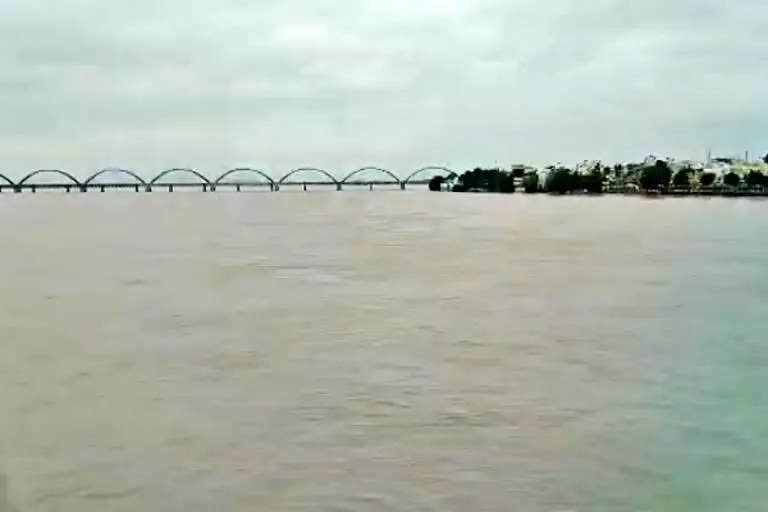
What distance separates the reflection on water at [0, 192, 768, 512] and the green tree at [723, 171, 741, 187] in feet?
167

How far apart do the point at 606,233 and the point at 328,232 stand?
7.74 m

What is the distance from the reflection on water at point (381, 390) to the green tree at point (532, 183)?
191 ft

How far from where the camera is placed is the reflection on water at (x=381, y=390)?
486 centimetres

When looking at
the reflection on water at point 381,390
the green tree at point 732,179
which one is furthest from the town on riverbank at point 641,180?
the reflection on water at point 381,390

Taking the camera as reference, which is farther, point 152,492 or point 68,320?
point 68,320

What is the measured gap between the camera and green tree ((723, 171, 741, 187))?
6406cm

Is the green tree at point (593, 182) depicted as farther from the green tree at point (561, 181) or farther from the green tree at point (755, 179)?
the green tree at point (755, 179)

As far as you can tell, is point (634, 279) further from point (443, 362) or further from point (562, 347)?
point (443, 362)

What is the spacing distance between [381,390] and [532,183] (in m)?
68.1

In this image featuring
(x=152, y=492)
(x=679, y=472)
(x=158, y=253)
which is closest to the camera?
(x=152, y=492)

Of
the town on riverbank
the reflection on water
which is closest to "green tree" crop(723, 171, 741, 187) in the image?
the town on riverbank

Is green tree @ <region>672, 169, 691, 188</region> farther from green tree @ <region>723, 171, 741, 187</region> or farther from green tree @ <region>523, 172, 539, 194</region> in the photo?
green tree @ <region>523, 172, 539, 194</region>

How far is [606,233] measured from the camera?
92.3ft

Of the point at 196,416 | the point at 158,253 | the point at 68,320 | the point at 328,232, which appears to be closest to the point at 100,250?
the point at 158,253
